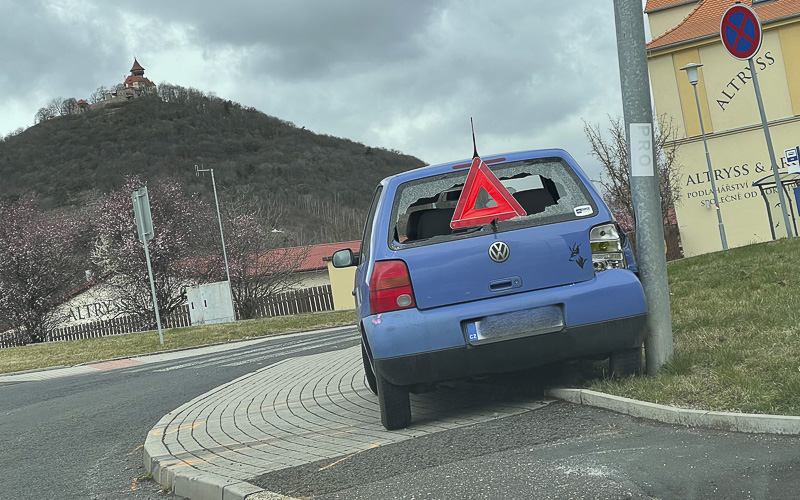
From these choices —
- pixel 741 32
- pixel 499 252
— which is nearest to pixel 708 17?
pixel 741 32

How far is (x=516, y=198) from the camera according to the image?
6512mm

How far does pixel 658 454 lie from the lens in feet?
14.7

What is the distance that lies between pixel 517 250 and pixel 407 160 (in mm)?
81273

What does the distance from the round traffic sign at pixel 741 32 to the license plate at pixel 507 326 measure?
815 cm

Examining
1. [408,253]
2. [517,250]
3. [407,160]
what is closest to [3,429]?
[408,253]

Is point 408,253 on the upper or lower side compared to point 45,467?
upper

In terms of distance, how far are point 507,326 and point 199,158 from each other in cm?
9319

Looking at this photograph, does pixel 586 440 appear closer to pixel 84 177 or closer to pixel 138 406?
pixel 138 406

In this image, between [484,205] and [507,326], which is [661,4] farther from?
[507,326]

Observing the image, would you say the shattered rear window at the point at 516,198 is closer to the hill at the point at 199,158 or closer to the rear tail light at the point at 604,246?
the rear tail light at the point at 604,246

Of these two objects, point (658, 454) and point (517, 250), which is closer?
point (658, 454)

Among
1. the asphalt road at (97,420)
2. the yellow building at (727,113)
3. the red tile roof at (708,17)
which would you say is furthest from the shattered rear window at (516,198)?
the red tile roof at (708,17)

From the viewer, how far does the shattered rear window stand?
620 centimetres

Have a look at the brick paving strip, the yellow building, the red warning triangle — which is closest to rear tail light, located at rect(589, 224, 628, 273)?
the red warning triangle
